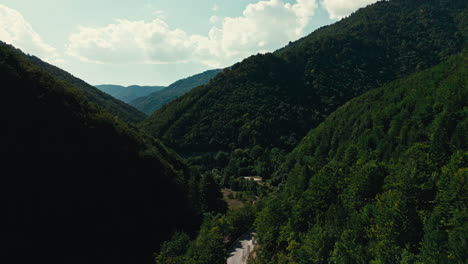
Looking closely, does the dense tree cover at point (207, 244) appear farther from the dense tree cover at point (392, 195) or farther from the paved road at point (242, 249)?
the dense tree cover at point (392, 195)

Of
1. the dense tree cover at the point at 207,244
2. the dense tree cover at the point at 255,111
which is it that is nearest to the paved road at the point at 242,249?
the dense tree cover at the point at 207,244

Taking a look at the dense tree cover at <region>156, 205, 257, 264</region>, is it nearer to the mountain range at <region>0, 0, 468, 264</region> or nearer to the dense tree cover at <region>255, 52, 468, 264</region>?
the mountain range at <region>0, 0, 468, 264</region>

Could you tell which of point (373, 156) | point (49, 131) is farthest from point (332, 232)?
point (49, 131)

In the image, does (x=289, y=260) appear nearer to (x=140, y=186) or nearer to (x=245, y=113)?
(x=140, y=186)

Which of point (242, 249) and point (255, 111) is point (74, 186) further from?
point (255, 111)

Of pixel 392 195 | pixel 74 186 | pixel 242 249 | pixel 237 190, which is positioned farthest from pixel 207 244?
pixel 237 190

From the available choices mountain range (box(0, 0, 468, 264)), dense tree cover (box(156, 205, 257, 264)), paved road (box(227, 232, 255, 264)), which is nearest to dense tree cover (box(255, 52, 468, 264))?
mountain range (box(0, 0, 468, 264))

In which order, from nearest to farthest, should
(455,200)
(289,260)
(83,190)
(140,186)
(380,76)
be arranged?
(455,200) < (289,260) < (83,190) < (140,186) < (380,76)
